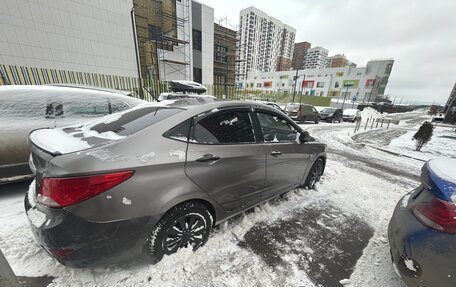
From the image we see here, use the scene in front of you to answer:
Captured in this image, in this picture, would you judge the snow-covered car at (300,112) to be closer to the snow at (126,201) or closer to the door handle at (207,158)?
the door handle at (207,158)

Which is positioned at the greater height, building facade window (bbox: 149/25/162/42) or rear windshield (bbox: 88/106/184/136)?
building facade window (bbox: 149/25/162/42)

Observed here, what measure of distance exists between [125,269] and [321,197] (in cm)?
333

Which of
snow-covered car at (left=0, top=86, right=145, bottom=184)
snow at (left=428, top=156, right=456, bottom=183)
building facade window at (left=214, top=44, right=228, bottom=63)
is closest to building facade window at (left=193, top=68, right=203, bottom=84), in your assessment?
building facade window at (left=214, top=44, right=228, bottom=63)

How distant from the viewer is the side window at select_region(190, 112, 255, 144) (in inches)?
81.8

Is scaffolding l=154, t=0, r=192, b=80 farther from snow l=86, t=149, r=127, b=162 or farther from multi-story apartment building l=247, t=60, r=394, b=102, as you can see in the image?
multi-story apartment building l=247, t=60, r=394, b=102

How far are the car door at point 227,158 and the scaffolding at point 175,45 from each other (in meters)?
19.1

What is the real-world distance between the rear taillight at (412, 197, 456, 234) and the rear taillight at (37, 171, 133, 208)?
2.43 meters

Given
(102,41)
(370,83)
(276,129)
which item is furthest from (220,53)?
(370,83)

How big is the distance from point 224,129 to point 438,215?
6.34ft

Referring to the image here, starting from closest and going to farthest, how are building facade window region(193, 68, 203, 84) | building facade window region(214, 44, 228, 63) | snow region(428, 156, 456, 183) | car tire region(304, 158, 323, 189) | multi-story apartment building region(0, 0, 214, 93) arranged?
snow region(428, 156, 456, 183)
car tire region(304, 158, 323, 189)
multi-story apartment building region(0, 0, 214, 93)
building facade window region(193, 68, 203, 84)
building facade window region(214, 44, 228, 63)

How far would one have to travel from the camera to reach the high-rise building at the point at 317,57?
111 metres

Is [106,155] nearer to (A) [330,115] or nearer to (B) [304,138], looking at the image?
(B) [304,138]

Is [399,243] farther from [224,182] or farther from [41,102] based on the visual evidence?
[41,102]

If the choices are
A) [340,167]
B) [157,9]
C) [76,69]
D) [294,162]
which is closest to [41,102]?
[294,162]
